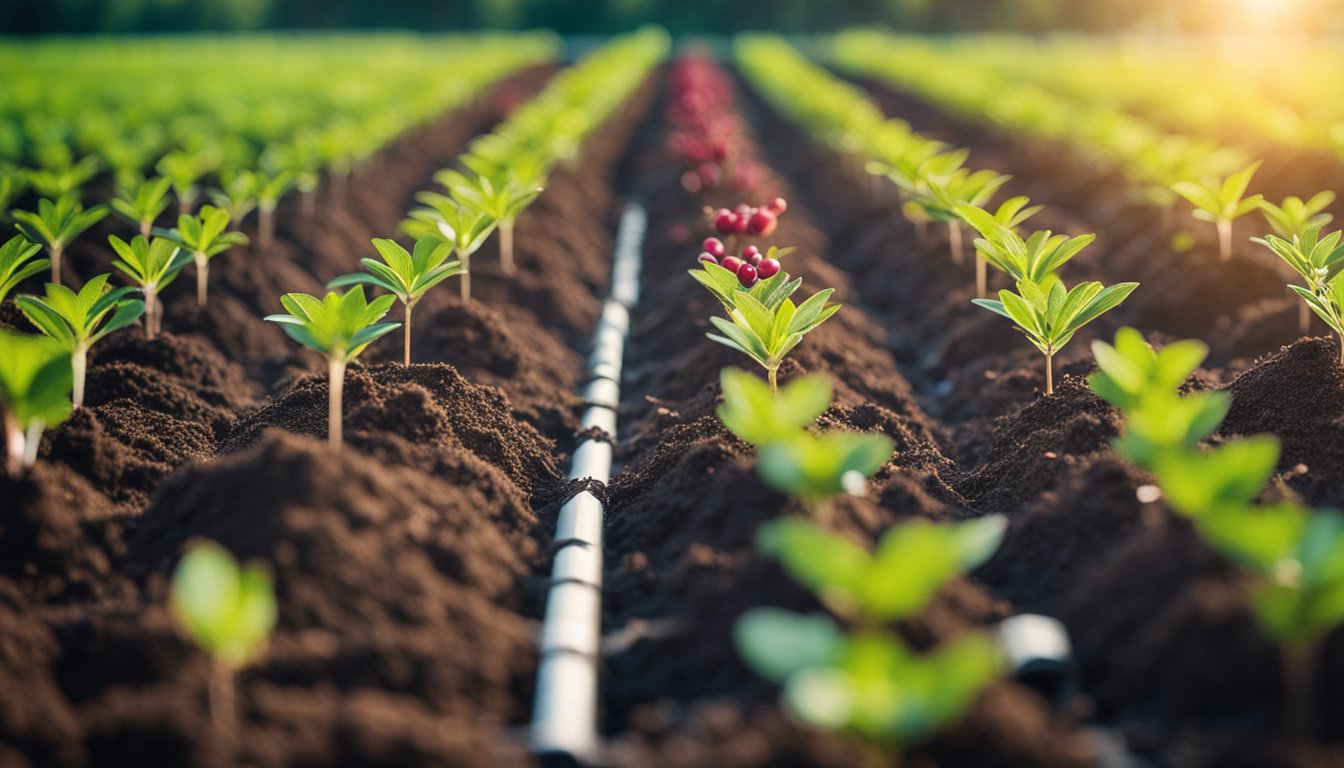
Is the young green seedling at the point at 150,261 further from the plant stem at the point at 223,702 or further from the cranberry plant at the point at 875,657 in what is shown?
the cranberry plant at the point at 875,657

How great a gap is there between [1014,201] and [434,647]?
13.1 ft

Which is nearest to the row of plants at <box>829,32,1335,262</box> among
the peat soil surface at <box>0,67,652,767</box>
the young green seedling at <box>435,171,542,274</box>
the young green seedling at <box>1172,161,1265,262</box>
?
the young green seedling at <box>1172,161,1265,262</box>

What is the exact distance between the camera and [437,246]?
500cm

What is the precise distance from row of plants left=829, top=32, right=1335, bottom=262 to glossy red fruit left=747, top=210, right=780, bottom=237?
2.04m

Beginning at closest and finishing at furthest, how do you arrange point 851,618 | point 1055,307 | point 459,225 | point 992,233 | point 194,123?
point 851,618 → point 1055,307 → point 992,233 → point 459,225 → point 194,123

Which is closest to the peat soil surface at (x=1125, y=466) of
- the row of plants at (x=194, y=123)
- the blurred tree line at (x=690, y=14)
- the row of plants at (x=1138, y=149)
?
the row of plants at (x=1138, y=149)

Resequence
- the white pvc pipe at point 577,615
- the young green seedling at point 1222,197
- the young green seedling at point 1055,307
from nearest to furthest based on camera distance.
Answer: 1. the white pvc pipe at point 577,615
2. the young green seedling at point 1055,307
3. the young green seedling at point 1222,197

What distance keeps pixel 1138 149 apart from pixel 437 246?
546 cm

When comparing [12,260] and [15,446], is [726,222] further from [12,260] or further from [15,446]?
[15,446]

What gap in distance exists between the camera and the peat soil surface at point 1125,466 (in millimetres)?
2695

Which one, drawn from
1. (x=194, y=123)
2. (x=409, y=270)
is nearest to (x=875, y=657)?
(x=409, y=270)

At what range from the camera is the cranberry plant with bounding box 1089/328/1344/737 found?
95.7 inches

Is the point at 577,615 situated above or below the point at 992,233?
below

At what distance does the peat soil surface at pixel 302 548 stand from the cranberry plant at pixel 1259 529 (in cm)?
160
